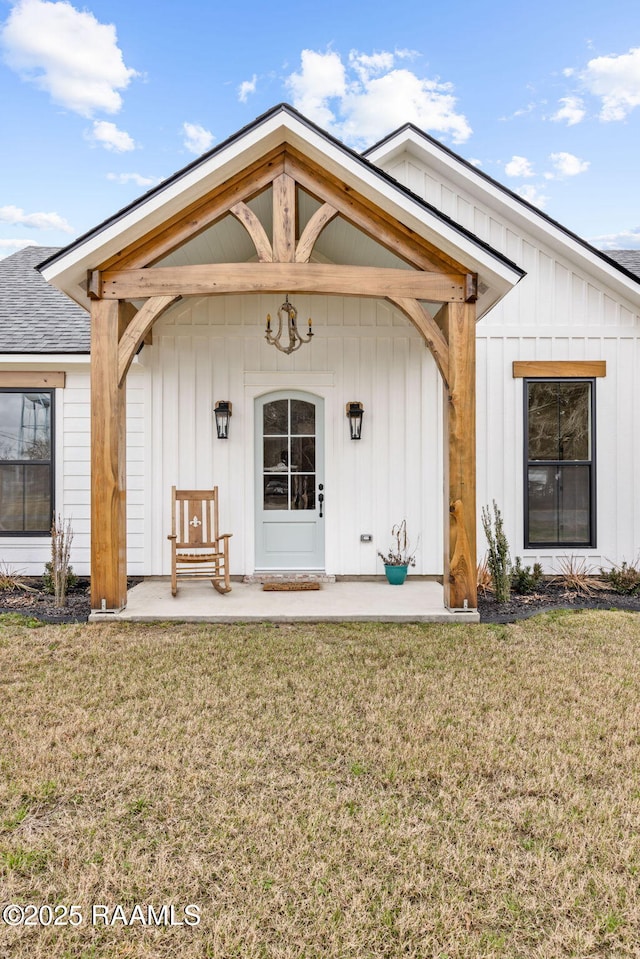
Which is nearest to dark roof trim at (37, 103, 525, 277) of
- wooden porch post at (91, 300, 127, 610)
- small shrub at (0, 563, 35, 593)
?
wooden porch post at (91, 300, 127, 610)

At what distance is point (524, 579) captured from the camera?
629cm

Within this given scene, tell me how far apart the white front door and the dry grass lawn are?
2.82 meters

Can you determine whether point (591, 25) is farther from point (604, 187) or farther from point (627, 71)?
point (604, 187)

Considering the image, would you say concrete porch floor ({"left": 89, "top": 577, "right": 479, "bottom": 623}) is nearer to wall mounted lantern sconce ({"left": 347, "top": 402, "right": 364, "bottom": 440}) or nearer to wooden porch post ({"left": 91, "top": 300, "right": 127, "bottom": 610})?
wooden porch post ({"left": 91, "top": 300, "right": 127, "bottom": 610})

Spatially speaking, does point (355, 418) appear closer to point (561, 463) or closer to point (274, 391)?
point (274, 391)

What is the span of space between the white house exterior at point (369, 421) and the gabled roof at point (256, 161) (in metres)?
2.00

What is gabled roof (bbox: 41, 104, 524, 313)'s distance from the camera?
4.50 meters

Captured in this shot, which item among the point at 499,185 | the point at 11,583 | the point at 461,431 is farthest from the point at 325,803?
the point at 499,185

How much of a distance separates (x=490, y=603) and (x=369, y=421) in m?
2.58

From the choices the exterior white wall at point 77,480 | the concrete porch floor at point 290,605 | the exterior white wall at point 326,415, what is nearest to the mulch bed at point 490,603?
the exterior white wall at point 77,480

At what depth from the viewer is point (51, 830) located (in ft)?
6.87

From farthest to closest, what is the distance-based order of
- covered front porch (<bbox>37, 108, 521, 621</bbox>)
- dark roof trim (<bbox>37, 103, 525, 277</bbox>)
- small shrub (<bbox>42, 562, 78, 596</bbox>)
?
small shrub (<bbox>42, 562, 78, 596</bbox>), covered front porch (<bbox>37, 108, 521, 621</bbox>), dark roof trim (<bbox>37, 103, 525, 277</bbox>)

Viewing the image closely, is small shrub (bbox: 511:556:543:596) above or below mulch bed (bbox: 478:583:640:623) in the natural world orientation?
above

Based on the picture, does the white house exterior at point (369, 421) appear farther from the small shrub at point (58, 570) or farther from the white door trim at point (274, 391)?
the small shrub at point (58, 570)
